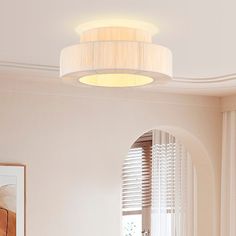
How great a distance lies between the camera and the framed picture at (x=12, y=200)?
5301mm

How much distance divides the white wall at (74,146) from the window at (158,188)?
1.15 metres

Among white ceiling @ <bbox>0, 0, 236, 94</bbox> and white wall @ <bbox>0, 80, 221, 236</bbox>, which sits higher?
white ceiling @ <bbox>0, 0, 236, 94</bbox>

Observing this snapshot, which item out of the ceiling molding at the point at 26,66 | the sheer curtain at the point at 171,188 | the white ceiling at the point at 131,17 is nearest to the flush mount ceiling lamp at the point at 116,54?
the white ceiling at the point at 131,17

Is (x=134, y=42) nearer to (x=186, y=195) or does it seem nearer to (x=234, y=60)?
(x=234, y=60)

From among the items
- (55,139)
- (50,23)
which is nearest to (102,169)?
(55,139)

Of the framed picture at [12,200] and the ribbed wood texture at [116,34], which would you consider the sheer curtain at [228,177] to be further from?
the ribbed wood texture at [116,34]

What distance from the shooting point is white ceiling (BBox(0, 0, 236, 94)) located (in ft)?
11.6

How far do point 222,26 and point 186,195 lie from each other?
11.3ft

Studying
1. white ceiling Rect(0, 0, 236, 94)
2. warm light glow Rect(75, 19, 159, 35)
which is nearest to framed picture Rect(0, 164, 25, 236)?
white ceiling Rect(0, 0, 236, 94)

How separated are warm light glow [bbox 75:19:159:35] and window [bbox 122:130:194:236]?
3.31 metres

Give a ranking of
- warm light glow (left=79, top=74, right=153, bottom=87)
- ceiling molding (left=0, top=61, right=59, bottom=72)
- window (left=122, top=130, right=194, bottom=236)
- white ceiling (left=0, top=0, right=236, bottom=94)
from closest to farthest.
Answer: white ceiling (left=0, top=0, right=236, bottom=94) < warm light glow (left=79, top=74, right=153, bottom=87) < ceiling molding (left=0, top=61, right=59, bottom=72) < window (left=122, top=130, right=194, bottom=236)

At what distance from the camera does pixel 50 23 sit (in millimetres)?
3887

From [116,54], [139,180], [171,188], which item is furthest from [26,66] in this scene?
[139,180]

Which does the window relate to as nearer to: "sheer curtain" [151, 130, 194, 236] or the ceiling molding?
"sheer curtain" [151, 130, 194, 236]
